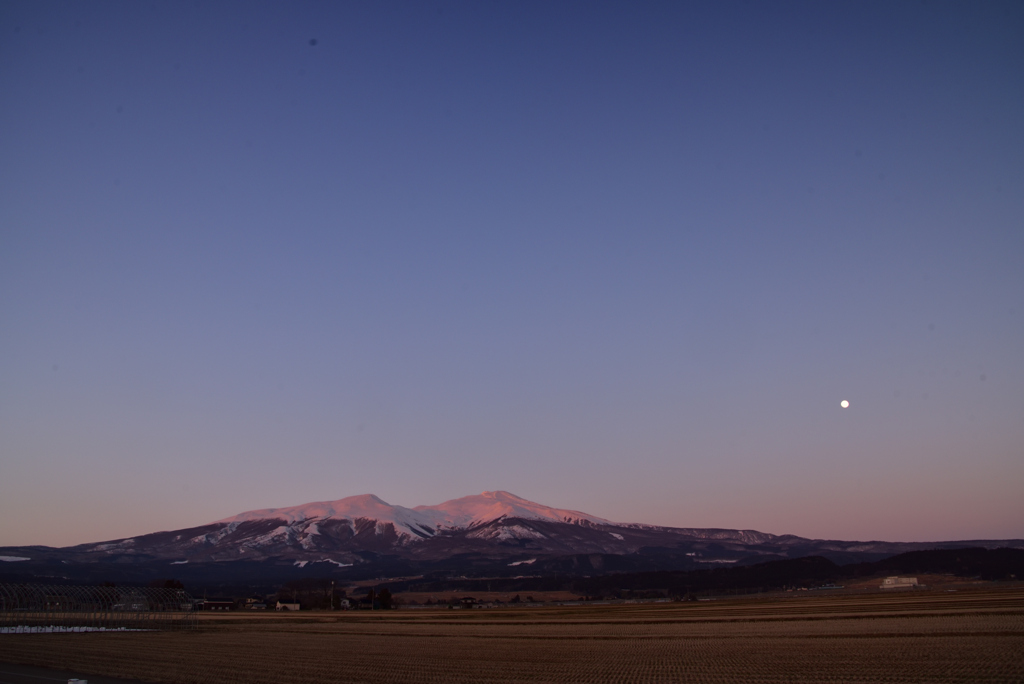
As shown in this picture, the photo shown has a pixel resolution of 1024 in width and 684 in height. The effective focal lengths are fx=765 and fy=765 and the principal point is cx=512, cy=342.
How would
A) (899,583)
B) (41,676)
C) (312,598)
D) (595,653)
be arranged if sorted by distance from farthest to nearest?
(899,583), (312,598), (595,653), (41,676)

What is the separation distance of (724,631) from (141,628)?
5103cm

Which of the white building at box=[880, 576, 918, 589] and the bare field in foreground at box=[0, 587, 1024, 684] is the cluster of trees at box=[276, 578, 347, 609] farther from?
the white building at box=[880, 576, 918, 589]

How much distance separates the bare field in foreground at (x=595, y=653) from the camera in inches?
1169

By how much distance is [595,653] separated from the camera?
40.0m

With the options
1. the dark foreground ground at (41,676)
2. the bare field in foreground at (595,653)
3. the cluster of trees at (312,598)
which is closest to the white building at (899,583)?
the bare field in foreground at (595,653)

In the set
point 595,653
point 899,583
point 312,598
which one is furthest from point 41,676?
point 899,583

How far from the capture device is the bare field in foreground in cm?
2969

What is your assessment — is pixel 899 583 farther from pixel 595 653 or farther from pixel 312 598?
pixel 595 653

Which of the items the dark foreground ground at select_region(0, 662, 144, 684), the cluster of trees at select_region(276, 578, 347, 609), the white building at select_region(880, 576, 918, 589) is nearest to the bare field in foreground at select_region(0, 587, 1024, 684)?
the dark foreground ground at select_region(0, 662, 144, 684)

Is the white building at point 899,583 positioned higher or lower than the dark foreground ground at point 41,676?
lower

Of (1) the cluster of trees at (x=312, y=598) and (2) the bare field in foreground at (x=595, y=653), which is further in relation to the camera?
(1) the cluster of trees at (x=312, y=598)

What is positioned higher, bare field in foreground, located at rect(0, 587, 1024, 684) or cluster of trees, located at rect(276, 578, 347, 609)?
bare field in foreground, located at rect(0, 587, 1024, 684)

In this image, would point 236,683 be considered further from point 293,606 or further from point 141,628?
point 293,606

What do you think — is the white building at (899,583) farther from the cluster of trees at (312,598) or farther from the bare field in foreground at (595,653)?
the cluster of trees at (312,598)
